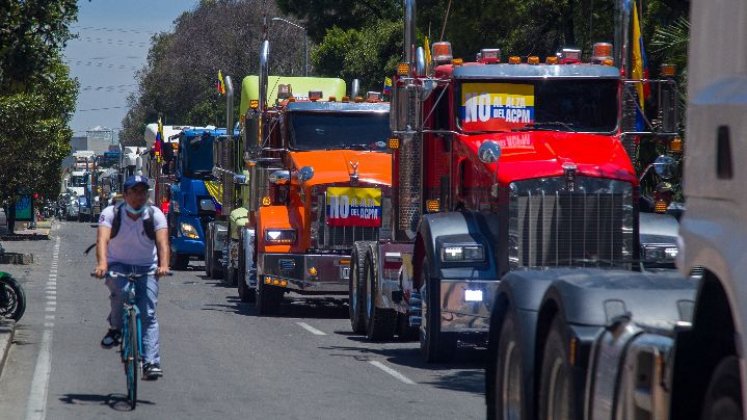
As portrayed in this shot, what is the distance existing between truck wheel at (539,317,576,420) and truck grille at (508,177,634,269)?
6161 millimetres

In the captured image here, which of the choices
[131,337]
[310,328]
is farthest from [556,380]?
[310,328]

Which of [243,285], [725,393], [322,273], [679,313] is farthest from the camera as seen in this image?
[243,285]

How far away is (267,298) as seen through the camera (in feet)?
69.6

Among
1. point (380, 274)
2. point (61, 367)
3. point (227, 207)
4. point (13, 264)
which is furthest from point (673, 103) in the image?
point (13, 264)

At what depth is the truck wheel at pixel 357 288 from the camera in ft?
58.1

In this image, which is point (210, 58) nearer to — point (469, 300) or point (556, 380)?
point (469, 300)

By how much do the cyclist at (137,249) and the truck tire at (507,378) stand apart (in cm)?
419

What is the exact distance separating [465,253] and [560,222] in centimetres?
92

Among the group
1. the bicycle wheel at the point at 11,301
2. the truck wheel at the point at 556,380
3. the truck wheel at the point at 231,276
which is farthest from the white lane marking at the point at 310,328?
the truck wheel at the point at 556,380

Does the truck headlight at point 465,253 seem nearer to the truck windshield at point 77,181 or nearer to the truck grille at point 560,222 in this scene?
the truck grille at point 560,222

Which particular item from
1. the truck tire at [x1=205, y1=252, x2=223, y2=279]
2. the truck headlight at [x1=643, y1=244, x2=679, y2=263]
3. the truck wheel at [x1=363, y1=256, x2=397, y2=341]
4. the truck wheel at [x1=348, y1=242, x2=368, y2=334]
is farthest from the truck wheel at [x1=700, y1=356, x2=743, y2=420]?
the truck tire at [x1=205, y1=252, x2=223, y2=279]

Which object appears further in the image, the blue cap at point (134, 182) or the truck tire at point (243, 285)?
the truck tire at point (243, 285)

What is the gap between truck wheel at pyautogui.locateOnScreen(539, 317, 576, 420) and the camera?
6891 mm

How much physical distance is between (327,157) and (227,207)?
290 inches
